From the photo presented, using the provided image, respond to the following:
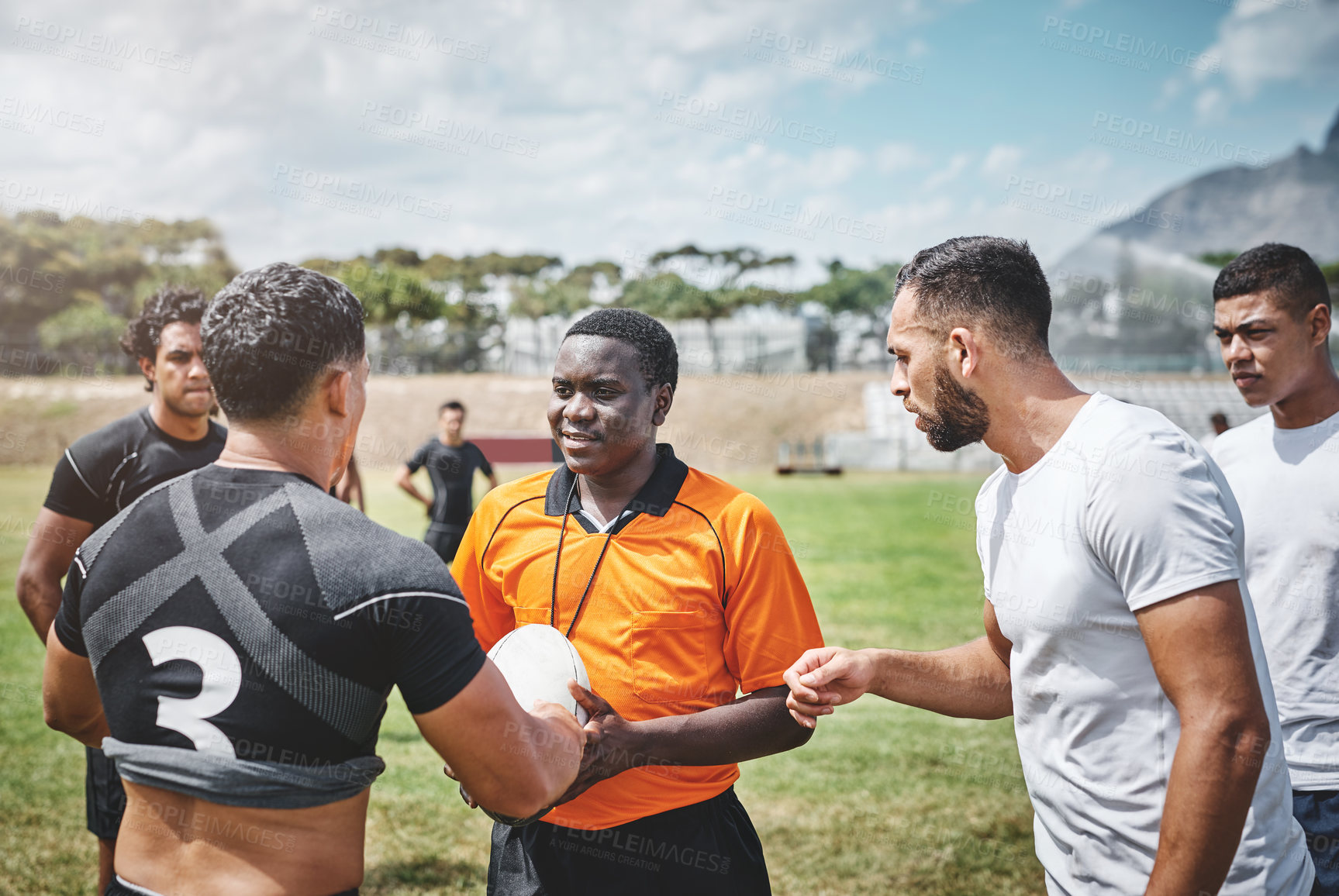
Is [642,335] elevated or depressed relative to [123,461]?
elevated

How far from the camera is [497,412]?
4856 cm

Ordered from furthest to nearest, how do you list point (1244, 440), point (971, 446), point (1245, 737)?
point (971, 446), point (1244, 440), point (1245, 737)

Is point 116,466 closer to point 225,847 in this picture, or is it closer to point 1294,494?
point 225,847

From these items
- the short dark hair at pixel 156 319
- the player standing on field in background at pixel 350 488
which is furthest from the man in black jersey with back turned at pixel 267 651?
the player standing on field in background at pixel 350 488

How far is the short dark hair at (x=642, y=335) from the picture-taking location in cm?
272

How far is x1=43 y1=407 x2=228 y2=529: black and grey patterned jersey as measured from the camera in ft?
12.0

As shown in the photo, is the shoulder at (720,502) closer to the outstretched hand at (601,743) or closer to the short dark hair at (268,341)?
the outstretched hand at (601,743)

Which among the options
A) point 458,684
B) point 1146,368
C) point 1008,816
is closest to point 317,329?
point 458,684

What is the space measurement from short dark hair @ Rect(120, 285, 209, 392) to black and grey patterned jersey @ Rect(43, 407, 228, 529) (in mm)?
250

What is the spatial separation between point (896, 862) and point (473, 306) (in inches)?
2960

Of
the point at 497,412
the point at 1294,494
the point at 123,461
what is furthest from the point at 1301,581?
the point at 497,412

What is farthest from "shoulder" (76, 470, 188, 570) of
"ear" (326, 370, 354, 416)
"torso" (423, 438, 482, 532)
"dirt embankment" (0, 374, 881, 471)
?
"dirt embankment" (0, 374, 881, 471)

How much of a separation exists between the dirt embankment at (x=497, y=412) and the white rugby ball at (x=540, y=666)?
3491 cm

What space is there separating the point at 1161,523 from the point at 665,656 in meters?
1.35
